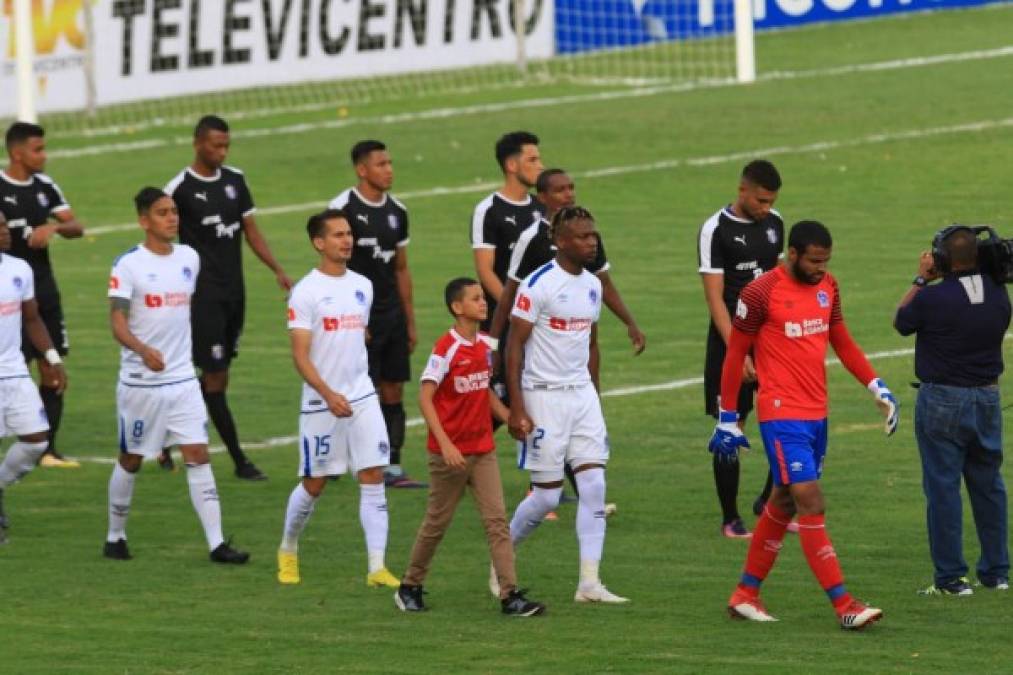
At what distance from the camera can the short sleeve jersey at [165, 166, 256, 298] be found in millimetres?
17562

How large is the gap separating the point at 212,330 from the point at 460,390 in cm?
503

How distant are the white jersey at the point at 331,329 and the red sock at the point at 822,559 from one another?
9.72 ft

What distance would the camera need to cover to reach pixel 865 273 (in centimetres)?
2502

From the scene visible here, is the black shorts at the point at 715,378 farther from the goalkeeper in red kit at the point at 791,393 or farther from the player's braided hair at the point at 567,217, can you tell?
the goalkeeper in red kit at the point at 791,393

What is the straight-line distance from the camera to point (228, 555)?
14.7 meters

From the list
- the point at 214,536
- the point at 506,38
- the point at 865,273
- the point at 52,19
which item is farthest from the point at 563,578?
the point at 506,38

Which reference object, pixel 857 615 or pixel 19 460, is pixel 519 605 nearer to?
pixel 857 615

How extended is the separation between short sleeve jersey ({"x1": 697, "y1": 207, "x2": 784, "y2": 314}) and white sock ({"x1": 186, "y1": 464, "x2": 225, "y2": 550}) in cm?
325

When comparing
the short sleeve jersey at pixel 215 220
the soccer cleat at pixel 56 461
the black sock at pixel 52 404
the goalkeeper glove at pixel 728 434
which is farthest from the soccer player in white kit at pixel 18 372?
the goalkeeper glove at pixel 728 434

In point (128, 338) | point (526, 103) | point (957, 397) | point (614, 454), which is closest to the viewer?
point (957, 397)

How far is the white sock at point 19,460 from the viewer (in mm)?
15250

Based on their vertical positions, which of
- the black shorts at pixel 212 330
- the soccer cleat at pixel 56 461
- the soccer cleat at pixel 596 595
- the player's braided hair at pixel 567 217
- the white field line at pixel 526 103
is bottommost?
the soccer cleat at pixel 596 595

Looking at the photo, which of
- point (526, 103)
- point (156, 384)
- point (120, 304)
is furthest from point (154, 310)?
point (526, 103)

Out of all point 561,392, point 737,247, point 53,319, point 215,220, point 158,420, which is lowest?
point 158,420
